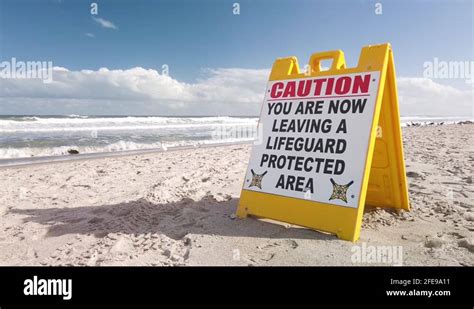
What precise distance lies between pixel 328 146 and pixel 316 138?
16 cm

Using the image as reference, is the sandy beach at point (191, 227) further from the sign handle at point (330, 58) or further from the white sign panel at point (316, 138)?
the sign handle at point (330, 58)

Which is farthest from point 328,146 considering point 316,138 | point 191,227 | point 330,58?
point 191,227

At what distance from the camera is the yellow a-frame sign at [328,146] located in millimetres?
2861

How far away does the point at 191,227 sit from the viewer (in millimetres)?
3328

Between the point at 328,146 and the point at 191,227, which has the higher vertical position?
the point at 328,146

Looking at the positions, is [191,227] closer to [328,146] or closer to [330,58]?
[328,146]

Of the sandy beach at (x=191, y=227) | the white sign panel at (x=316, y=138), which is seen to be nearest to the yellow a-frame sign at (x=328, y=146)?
the white sign panel at (x=316, y=138)

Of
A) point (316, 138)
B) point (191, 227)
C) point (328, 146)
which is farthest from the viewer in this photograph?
point (191, 227)

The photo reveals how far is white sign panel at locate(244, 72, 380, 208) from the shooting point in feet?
9.48

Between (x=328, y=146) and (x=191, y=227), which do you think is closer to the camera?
(x=328, y=146)

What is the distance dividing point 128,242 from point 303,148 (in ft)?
6.19

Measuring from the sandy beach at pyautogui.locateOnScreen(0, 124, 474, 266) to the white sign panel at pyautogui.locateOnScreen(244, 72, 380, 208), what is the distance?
42 centimetres
